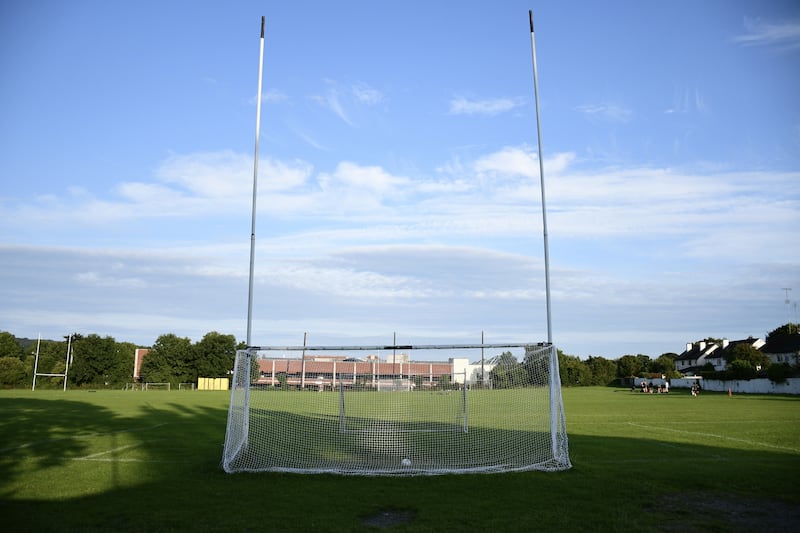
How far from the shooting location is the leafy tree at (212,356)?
79250 millimetres

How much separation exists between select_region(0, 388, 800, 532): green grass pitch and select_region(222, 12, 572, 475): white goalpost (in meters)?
0.90

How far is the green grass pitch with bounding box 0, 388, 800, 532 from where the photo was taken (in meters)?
7.52

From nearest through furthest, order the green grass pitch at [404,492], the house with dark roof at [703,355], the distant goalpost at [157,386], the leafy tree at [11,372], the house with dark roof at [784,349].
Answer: the green grass pitch at [404,492]
the leafy tree at [11,372]
the distant goalpost at [157,386]
the house with dark roof at [784,349]
the house with dark roof at [703,355]

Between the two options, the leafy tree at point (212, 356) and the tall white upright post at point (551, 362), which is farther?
the leafy tree at point (212, 356)

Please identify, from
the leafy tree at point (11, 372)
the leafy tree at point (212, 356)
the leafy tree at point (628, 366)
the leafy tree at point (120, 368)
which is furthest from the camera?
the leafy tree at point (628, 366)

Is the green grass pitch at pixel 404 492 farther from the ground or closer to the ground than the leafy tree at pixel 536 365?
closer to the ground

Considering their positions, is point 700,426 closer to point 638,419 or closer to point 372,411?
point 638,419

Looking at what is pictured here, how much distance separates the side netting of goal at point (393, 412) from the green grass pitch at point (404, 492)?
90 cm

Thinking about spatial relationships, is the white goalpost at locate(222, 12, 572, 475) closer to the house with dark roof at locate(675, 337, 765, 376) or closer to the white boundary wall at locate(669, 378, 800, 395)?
the white boundary wall at locate(669, 378, 800, 395)

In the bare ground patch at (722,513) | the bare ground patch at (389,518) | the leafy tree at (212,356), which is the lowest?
the bare ground patch at (389,518)

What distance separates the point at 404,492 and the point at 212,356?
74946 millimetres

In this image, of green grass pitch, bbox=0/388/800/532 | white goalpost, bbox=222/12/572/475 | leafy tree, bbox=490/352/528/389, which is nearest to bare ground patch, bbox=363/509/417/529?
green grass pitch, bbox=0/388/800/532

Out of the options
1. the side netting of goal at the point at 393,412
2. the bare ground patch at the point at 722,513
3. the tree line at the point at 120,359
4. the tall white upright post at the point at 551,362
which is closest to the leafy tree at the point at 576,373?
the tree line at the point at 120,359

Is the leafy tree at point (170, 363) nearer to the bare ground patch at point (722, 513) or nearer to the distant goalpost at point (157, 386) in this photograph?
the distant goalpost at point (157, 386)
